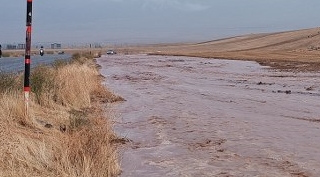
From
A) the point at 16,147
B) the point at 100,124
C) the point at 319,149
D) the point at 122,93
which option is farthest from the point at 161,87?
the point at 16,147

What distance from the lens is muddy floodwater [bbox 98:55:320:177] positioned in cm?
1043

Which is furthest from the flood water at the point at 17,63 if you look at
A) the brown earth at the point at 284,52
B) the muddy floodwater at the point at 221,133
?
the brown earth at the point at 284,52

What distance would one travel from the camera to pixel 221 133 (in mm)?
14172

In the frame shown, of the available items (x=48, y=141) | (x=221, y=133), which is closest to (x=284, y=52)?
(x=221, y=133)

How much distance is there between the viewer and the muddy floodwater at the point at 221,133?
1043cm

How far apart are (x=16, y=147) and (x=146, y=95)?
16788 millimetres

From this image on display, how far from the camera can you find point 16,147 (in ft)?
30.3

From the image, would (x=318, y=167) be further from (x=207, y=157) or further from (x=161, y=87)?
(x=161, y=87)

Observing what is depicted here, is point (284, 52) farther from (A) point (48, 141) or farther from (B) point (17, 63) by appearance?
(A) point (48, 141)

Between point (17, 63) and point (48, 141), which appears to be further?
point (17, 63)

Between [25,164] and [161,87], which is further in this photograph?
[161,87]

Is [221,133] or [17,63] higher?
[221,133]

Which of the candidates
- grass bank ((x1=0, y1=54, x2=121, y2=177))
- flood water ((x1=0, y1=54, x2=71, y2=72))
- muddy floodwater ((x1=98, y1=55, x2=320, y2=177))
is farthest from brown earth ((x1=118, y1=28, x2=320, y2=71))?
grass bank ((x1=0, y1=54, x2=121, y2=177))

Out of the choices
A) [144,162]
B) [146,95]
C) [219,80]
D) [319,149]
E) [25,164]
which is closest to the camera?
[25,164]
